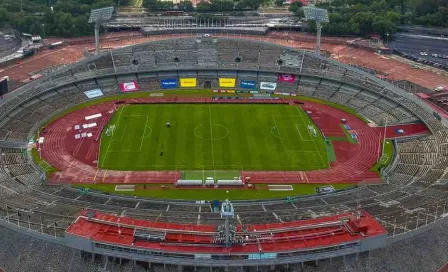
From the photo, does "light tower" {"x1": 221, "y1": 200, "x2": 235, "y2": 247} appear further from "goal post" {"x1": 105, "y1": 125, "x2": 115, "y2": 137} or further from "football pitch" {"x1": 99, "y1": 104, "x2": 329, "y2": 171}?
"goal post" {"x1": 105, "y1": 125, "x2": 115, "y2": 137}

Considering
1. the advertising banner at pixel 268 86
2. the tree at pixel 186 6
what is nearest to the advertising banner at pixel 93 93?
the advertising banner at pixel 268 86

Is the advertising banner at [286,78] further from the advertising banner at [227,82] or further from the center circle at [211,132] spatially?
the center circle at [211,132]

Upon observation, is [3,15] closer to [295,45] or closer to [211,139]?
[295,45]

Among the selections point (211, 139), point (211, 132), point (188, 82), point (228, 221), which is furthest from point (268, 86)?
A: point (228, 221)

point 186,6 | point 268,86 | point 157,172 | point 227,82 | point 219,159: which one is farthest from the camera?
point 186,6

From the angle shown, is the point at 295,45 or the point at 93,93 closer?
the point at 93,93

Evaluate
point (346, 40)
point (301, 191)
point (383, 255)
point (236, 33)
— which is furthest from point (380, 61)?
point (383, 255)
